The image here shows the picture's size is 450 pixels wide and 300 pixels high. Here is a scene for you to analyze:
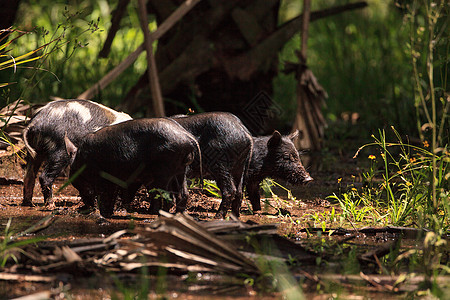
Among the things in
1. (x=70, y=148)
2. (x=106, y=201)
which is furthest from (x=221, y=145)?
(x=70, y=148)

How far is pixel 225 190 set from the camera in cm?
477

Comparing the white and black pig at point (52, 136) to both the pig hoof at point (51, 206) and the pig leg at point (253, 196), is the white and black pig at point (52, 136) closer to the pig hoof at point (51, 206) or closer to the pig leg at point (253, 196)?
the pig hoof at point (51, 206)

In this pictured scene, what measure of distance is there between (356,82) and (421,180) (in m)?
5.13

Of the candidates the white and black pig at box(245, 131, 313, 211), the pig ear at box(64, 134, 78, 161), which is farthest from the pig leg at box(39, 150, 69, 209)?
the white and black pig at box(245, 131, 313, 211)

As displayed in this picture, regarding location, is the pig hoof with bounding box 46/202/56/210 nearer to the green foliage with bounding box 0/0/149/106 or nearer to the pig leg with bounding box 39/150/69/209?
the pig leg with bounding box 39/150/69/209

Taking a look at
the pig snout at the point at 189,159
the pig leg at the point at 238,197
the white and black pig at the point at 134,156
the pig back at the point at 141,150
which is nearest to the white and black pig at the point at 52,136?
the white and black pig at the point at 134,156

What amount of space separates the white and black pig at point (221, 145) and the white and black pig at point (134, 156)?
18cm

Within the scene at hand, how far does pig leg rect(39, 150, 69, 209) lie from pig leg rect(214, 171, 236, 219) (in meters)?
1.23

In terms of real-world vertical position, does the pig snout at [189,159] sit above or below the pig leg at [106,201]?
above

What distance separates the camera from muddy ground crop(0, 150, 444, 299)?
2852mm

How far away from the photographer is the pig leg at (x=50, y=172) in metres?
5.04

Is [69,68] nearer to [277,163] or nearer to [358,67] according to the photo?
[277,163]

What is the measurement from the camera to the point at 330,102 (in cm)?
956

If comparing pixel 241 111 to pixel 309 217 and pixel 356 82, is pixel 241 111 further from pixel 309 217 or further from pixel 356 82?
pixel 309 217
